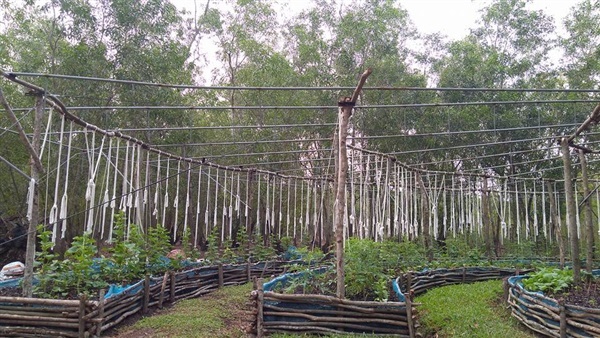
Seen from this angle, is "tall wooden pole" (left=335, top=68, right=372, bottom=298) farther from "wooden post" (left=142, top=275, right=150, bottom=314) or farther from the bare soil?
"wooden post" (left=142, top=275, right=150, bottom=314)

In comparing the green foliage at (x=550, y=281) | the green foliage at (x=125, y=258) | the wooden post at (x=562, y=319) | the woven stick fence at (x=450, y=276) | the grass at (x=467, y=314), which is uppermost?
the green foliage at (x=125, y=258)

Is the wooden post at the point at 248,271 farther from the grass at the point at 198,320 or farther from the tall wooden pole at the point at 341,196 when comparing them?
the tall wooden pole at the point at 341,196

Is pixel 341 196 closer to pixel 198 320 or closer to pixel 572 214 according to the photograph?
pixel 198 320

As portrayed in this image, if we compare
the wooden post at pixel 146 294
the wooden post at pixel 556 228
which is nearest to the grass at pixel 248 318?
the wooden post at pixel 146 294

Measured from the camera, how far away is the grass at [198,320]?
529 cm

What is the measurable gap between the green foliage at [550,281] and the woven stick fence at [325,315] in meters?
2.12

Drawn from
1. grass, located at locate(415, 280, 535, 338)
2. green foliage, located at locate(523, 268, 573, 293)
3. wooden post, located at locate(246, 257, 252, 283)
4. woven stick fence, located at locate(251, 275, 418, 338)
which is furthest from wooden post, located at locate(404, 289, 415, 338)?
wooden post, located at locate(246, 257, 252, 283)

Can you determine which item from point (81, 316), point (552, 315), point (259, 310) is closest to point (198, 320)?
point (259, 310)

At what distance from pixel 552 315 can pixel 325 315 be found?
2455 millimetres

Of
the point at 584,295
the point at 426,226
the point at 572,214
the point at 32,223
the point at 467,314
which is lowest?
the point at 467,314

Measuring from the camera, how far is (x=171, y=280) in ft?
22.6

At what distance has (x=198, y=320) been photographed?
578 centimetres

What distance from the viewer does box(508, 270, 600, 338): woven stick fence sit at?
14.4 feet

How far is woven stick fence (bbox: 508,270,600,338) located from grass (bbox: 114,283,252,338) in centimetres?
341
